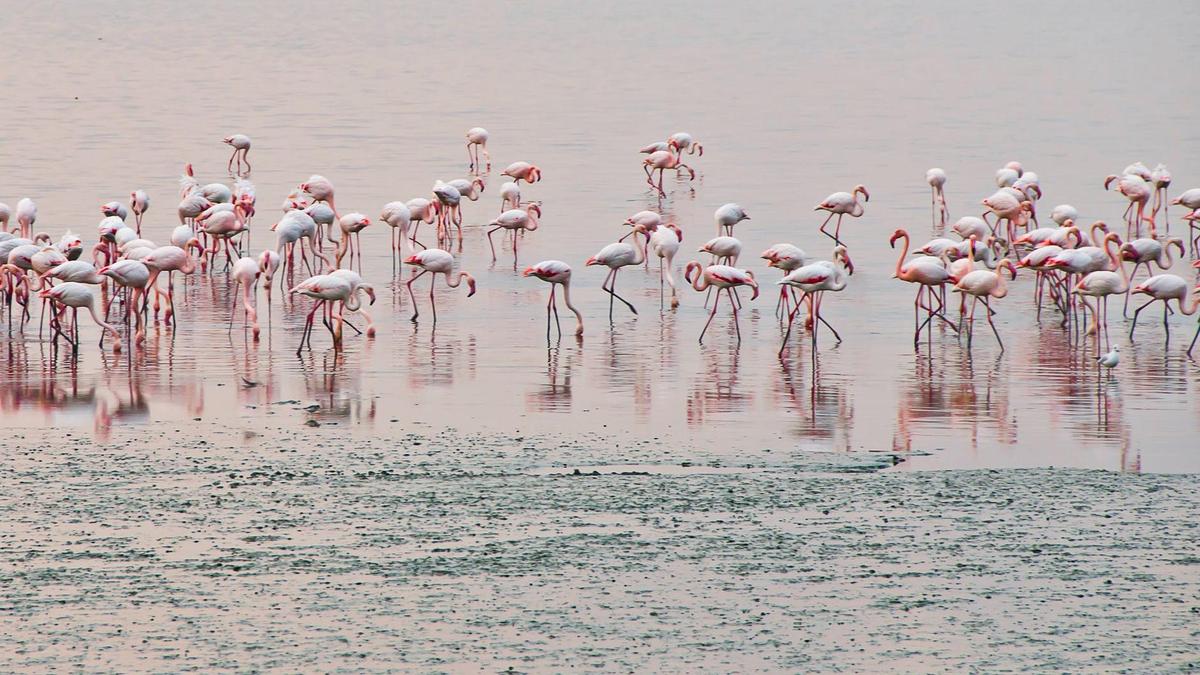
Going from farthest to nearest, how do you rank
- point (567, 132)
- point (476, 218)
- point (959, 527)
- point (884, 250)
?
point (567, 132), point (476, 218), point (884, 250), point (959, 527)

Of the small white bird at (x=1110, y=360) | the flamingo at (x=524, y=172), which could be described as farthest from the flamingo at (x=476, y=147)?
the small white bird at (x=1110, y=360)

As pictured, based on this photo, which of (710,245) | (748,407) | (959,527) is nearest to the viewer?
(959,527)

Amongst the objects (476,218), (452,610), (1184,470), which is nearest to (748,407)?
(1184,470)

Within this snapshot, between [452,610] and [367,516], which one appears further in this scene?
[367,516]

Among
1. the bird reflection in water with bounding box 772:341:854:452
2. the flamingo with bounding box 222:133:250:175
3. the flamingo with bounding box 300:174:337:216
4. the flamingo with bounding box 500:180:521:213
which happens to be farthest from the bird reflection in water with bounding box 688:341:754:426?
the flamingo with bounding box 222:133:250:175

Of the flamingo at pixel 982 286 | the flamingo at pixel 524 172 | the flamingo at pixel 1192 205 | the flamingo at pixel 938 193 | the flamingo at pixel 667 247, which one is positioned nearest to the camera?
the flamingo at pixel 982 286

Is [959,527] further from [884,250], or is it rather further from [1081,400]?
[884,250]

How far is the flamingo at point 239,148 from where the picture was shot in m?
25.5

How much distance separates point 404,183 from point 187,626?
17237mm

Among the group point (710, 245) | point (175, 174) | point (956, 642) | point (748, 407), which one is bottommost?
point (956, 642)

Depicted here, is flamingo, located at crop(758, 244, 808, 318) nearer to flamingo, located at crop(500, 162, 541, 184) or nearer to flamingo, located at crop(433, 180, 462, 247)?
flamingo, located at crop(433, 180, 462, 247)

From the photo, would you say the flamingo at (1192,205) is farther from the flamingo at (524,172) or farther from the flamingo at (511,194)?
the flamingo at (524,172)

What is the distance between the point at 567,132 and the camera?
31.4 meters

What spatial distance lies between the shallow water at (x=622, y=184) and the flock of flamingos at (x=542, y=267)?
253 mm
